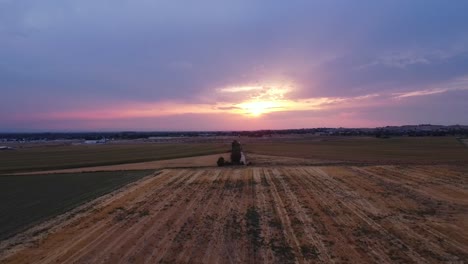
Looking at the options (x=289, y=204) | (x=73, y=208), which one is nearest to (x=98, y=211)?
(x=73, y=208)

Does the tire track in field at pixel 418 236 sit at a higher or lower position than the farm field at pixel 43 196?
higher

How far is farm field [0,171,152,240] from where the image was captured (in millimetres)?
16203

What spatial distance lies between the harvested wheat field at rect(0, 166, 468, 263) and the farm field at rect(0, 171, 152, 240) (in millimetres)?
1223

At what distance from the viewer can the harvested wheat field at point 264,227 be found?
10.8 meters

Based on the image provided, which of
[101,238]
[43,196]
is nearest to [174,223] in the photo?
[101,238]

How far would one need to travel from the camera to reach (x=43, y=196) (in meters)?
22.1

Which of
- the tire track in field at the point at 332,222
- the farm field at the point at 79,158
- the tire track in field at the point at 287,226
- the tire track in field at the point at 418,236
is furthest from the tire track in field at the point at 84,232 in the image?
the farm field at the point at 79,158

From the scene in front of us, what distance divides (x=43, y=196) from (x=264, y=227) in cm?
1425

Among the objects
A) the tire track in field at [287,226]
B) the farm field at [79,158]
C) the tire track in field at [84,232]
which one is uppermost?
the tire track in field at [287,226]

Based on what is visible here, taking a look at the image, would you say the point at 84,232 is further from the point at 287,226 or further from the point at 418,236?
the point at 418,236

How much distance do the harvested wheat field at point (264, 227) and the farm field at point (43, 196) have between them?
48.2 inches

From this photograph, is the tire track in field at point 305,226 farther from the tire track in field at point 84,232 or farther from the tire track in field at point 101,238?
the tire track in field at point 84,232

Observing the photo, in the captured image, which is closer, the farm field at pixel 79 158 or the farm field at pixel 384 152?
the farm field at pixel 384 152

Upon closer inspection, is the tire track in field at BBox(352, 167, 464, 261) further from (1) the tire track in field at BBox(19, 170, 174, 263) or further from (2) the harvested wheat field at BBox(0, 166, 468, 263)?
A: (1) the tire track in field at BBox(19, 170, 174, 263)
